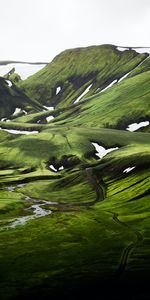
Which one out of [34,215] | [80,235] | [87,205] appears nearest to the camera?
[80,235]

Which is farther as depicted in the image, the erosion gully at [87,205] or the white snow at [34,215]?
the white snow at [34,215]

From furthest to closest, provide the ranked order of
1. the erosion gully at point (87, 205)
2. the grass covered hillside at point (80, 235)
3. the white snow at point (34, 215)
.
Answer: the white snow at point (34, 215)
the erosion gully at point (87, 205)
the grass covered hillside at point (80, 235)

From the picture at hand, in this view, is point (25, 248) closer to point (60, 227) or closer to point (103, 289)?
point (60, 227)

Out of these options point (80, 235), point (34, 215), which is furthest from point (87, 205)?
point (80, 235)

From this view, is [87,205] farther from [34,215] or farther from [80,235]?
[80,235]

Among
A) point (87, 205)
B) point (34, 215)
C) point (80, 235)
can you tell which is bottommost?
point (87, 205)

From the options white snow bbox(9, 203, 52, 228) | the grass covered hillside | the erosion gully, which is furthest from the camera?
white snow bbox(9, 203, 52, 228)

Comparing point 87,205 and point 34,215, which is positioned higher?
point 34,215

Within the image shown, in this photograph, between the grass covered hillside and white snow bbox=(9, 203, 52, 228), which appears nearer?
the grass covered hillside

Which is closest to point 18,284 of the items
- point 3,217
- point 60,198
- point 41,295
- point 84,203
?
point 41,295

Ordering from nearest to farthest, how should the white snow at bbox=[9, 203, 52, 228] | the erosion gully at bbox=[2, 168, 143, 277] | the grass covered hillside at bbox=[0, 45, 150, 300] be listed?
1. the grass covered hillside at bbox=[0, 45, 150, 300]
2. the erosion gully at bbox=[2, 168, 143, 277]
3. the white snow at bbox=[9, 203, 52, 228]

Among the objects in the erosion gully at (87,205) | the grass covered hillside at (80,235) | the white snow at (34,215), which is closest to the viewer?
the grass covered hillside at (80,235)
